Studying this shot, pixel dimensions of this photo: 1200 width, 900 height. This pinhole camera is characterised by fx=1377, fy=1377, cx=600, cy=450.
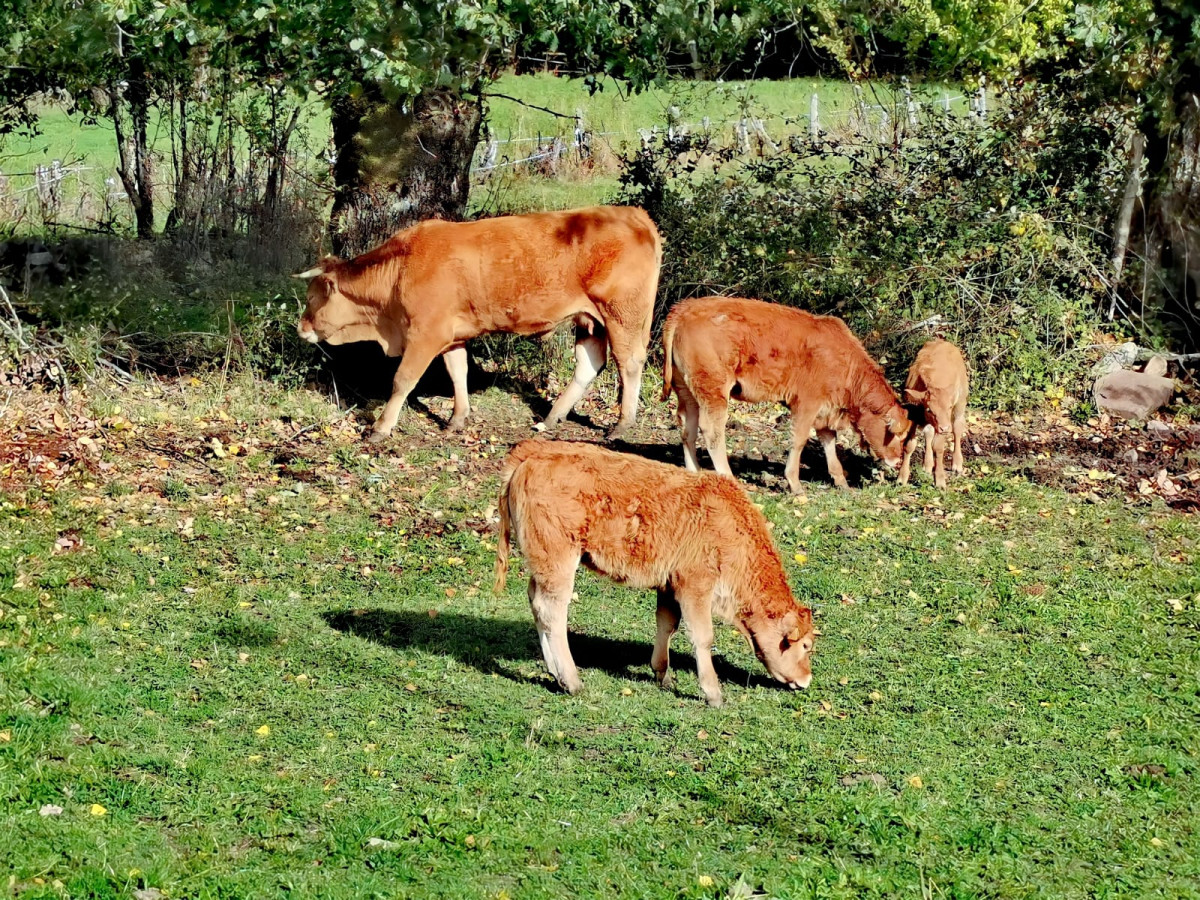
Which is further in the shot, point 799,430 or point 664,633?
point 799,430

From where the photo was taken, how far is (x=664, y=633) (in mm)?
9062

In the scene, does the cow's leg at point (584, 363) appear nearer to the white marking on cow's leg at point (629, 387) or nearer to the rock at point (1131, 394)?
the white marking on cow's leg at point (629, 387)

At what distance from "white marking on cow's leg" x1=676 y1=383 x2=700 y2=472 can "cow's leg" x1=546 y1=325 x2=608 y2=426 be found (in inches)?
74.8

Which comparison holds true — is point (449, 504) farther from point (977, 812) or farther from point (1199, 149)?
point (1199, 149)

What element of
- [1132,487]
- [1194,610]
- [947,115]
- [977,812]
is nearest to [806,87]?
A: [947,115]

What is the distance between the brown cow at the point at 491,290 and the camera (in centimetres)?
1466

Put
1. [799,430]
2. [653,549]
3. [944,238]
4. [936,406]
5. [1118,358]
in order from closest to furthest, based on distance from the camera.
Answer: [653,549] < [799,430] < [936,406] < [1118,358] < [944,238]

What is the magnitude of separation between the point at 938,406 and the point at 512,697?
672 cm

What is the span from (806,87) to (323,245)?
31.3 meters

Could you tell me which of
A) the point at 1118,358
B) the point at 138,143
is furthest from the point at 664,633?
the point at 138,143

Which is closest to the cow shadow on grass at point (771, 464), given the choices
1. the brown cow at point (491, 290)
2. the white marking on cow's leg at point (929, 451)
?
the white marking on cow's leg at point (929, 451)

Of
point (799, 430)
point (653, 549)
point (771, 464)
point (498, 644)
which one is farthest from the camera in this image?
point (771, 464)

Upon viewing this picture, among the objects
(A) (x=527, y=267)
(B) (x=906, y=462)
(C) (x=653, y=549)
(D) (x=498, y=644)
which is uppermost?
(A) (x=527, y=267)

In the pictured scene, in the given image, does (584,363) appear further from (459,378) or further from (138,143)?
(138,143)
